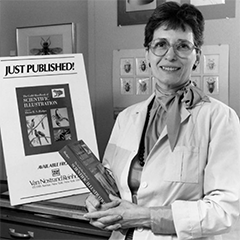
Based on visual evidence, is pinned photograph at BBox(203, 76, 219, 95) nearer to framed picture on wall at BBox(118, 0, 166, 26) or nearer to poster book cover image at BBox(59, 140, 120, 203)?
framed picture on wall at BBox(118, 0, 166, 26)

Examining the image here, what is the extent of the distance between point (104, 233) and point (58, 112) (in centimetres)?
66

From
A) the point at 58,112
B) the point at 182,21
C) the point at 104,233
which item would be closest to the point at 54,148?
the point at 58,112

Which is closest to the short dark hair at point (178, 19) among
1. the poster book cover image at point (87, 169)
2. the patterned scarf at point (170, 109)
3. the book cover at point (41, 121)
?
the patterned scarf at point (170, 109)

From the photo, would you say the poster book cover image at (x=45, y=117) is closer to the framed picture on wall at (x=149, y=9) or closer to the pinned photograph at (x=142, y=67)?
the pinned photograph at (x=142, y=67)

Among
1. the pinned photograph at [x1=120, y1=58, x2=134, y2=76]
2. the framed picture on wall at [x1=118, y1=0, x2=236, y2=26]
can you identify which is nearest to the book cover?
the pinned photograph at [x1=120, y1=58, x2=134, y2=76]

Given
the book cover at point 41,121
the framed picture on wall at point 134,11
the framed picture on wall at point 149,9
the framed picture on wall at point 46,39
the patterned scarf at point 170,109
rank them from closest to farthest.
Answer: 1. the patterned scarf at point 170,109
2. the book cover at point 41,121
3. the framed picture on wall at point 149,9
4. the framed picture on wall at point 134,11
5. the framed picture on wall at point 46,39

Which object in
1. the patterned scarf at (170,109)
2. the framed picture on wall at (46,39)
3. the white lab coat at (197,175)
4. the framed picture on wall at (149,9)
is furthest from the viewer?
the framed picture on wall at (46,39)

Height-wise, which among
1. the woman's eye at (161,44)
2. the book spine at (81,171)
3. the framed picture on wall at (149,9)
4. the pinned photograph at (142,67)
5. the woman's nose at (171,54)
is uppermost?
the framed picture on wall at (149,9)

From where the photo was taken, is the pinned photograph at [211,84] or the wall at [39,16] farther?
the wall at [39,16]

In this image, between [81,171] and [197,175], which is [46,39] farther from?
[197,175]

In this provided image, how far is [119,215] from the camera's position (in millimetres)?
1219

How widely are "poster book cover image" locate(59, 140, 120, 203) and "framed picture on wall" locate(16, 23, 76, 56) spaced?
118 centimetres

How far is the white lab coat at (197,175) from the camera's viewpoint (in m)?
1.11

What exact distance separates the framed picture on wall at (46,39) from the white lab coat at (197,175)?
1276 mm
